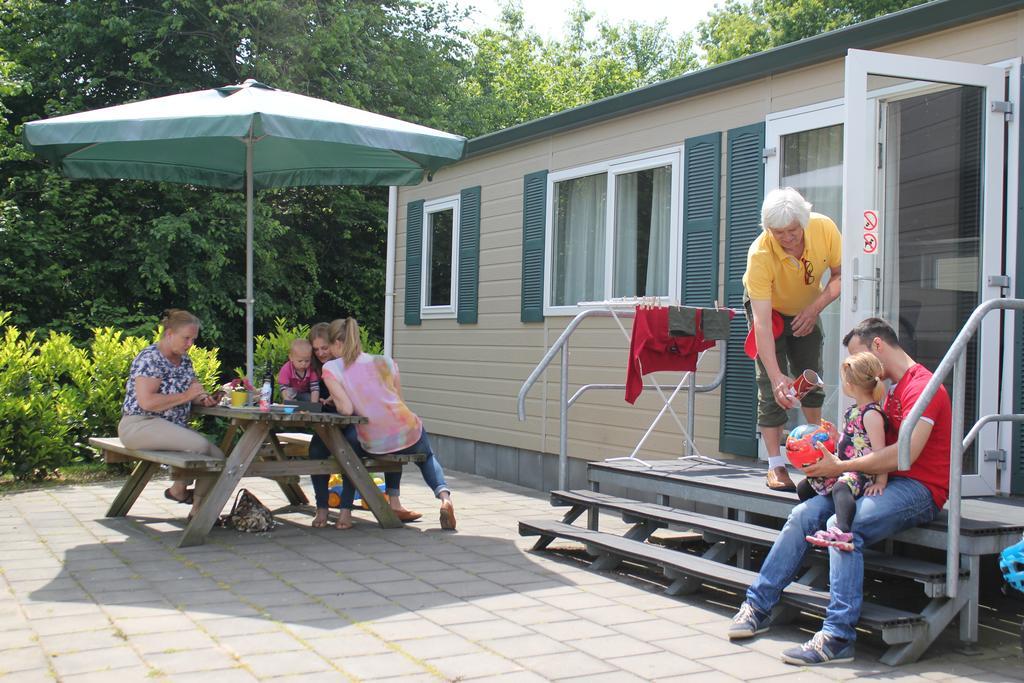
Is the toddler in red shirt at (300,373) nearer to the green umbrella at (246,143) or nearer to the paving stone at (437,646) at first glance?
the green umbrella at (246,143)

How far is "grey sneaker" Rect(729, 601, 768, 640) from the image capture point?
3.88 m

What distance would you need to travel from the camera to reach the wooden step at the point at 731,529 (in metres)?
3.80

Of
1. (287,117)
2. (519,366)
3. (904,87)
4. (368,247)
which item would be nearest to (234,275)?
(368,247)

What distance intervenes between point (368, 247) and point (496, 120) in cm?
711

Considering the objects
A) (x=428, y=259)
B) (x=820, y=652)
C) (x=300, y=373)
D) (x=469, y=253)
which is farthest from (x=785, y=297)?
(x=428, y=259)

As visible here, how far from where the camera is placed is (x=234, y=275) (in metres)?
14.2

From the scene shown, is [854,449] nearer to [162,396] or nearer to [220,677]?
[220,677]

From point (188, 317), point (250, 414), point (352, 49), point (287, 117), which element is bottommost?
point (250, 414)

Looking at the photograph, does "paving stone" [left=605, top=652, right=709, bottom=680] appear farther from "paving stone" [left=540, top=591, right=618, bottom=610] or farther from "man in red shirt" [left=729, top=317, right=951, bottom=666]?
"paving stone" [left=540, top=591, right=618, bottom=610]

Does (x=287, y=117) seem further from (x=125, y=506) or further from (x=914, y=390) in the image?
(x=914, y=390)

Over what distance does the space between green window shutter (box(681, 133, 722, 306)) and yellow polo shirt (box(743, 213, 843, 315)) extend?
1710 mm

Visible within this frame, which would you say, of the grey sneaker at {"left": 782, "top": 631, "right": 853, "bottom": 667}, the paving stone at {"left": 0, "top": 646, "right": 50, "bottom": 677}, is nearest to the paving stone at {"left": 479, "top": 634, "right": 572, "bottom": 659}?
the grey sneaker at {"left": 782, "top": 631, "right": 853, "bottom": 667}

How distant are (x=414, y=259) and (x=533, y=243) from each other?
2136 mm

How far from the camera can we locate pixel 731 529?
185 inches
